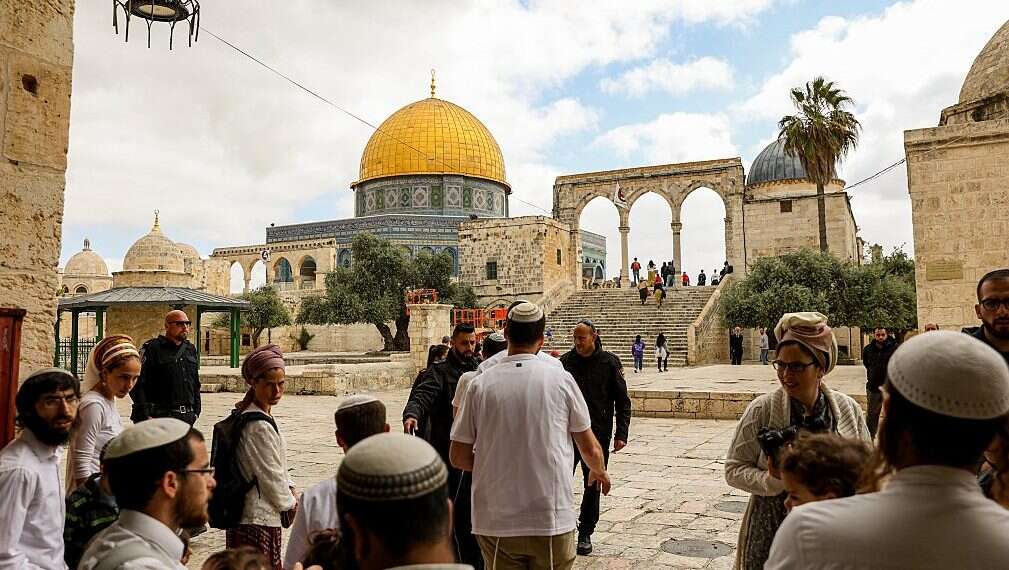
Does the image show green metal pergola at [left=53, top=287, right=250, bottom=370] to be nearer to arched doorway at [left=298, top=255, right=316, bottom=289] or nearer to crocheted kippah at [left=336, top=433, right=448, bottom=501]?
arched doorway at [left=298, top=255, right=316, bottom=289]

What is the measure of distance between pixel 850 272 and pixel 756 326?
10.3ft

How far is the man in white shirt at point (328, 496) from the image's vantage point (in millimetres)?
2068

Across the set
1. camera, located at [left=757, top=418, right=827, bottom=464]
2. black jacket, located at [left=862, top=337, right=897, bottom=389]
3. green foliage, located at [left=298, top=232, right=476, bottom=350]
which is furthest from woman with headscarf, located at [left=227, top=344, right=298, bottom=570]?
green foliage, located at [left=298, top=232, right=476, bottom=350]

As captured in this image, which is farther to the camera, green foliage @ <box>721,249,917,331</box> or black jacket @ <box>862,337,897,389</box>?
green foliage @ <box>721,249,917,331</box>

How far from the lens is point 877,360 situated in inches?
262

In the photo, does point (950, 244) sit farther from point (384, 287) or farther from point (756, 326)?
point (384, 287)

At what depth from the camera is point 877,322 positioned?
64.2ft

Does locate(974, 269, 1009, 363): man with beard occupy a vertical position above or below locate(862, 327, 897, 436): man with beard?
above

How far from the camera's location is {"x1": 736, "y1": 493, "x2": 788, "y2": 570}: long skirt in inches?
85.0

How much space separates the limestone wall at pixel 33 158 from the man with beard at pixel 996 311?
4256 millimetres

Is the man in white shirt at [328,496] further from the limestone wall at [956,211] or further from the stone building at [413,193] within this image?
the stone building at [413,193]

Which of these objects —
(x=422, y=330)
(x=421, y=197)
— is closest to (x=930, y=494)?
(x=422, y=330)

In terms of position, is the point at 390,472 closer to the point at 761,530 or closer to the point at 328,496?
the point at 328,496

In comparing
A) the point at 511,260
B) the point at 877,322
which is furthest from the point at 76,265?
the point at 877,322
